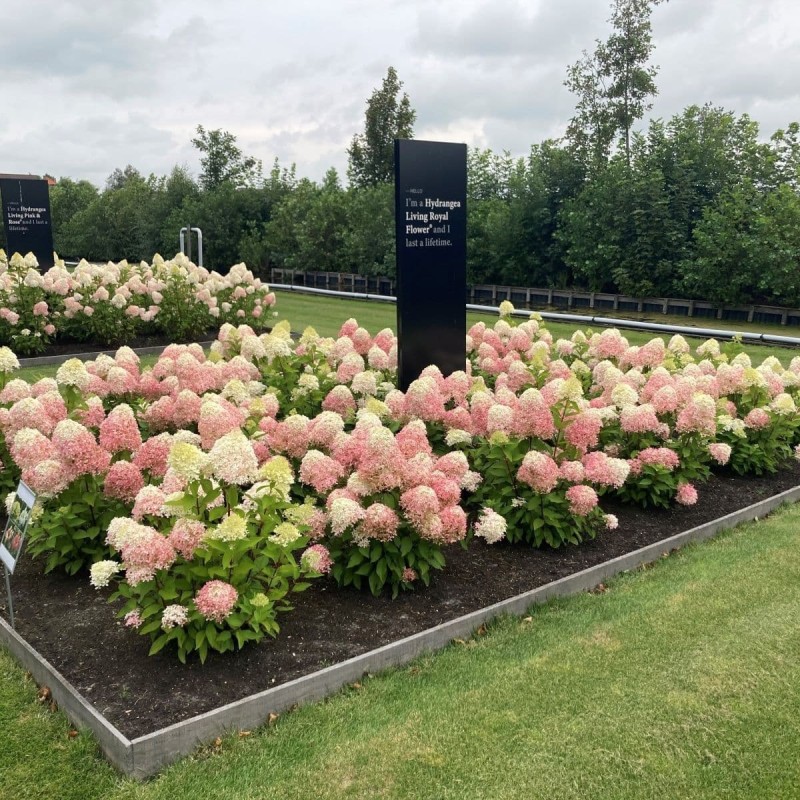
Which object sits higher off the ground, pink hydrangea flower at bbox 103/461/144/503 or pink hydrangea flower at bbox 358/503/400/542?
pink hydrangea flower at bbox 103/461/144/503

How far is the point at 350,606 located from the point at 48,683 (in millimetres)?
1526

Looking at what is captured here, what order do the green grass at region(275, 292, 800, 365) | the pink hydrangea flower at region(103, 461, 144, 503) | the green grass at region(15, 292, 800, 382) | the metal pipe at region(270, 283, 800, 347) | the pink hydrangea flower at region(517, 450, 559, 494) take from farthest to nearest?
the metal pipe at region(270, 283, 800, 347), the green grass at region(275, 292, 800, 365), the green grass at region(15, 292, 800, 382), the pink hydrangea flower at region(517, 450, 559, 494), the pink hydrangea flower at region(103, 461, 144, 503)

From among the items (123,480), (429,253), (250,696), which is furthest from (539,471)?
(429,253)

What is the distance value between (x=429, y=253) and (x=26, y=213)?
559 inches

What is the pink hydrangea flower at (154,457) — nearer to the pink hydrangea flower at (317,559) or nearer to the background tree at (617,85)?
the pink hydrangea flower at (317,559)

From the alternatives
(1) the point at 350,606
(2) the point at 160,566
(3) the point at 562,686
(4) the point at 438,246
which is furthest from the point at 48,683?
(4) the point at 438,246

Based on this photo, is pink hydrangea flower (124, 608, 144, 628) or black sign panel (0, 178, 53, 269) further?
black sign panel (0, 178, 53, 269)

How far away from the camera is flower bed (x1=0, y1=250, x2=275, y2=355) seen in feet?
38.9

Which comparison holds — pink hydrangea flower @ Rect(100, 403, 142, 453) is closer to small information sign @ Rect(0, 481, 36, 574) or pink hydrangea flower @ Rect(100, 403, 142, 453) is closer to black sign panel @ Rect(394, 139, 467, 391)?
small information sign @ Rect(0, 481, 36, 574)

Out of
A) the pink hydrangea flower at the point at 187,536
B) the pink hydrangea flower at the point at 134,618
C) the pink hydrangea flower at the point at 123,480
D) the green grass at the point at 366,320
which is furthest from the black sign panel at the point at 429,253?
the green grass at the point at 366,320

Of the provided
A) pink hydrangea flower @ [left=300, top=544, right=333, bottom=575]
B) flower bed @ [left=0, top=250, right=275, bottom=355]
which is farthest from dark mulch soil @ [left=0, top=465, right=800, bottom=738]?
flower bed @ [left=0, top=250, right=275, bottom=355]

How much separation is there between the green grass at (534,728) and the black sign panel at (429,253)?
3165 mm

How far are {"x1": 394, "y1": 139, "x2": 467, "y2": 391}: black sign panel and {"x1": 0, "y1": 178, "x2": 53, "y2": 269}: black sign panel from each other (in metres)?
13.7

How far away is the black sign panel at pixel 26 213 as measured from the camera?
1755cm
